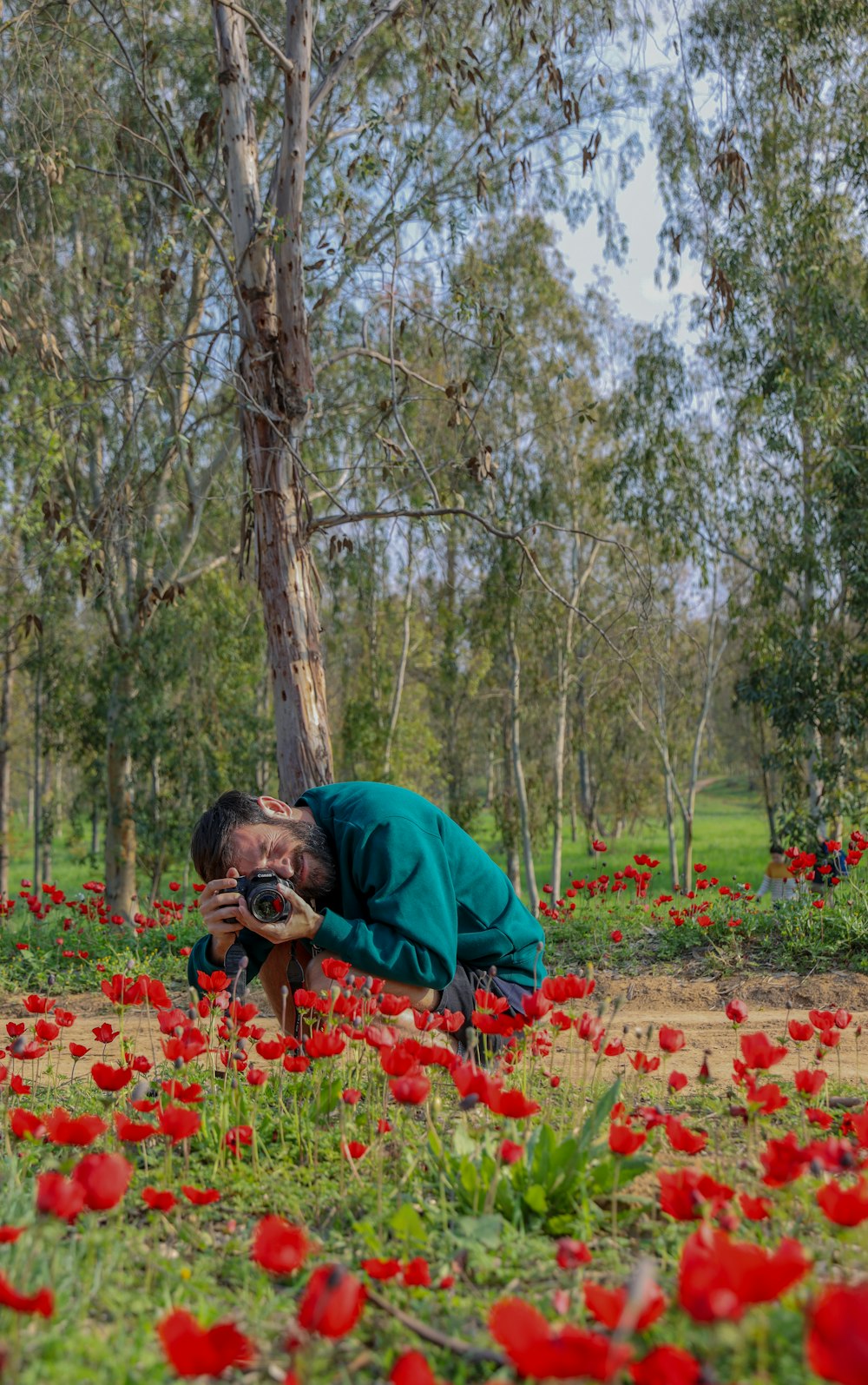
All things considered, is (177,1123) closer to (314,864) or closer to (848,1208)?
(848,1208)

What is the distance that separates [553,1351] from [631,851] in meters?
28.1

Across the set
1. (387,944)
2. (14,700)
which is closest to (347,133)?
(387,944)

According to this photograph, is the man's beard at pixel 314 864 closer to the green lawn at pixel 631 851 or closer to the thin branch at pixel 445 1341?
the thin branch at pixel 445 1341

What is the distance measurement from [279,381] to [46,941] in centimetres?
409

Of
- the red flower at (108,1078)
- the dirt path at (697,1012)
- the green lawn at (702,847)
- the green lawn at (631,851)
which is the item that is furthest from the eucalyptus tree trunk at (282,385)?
the green lawn at (631,851)

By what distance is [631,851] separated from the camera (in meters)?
28.5

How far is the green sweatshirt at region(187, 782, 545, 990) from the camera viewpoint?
313 cm

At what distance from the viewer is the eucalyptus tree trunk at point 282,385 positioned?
255 inches

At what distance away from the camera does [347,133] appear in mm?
10195

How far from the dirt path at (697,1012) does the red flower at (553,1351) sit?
287 centimetres

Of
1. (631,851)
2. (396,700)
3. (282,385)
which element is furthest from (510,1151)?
(631,851)

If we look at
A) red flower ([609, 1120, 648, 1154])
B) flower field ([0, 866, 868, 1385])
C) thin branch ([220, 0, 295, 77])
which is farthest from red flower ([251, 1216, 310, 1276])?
thin branch ([220, 0, 295, 77])

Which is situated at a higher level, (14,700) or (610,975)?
(14,700)

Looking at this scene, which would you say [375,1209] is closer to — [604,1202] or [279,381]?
[604,1202]
